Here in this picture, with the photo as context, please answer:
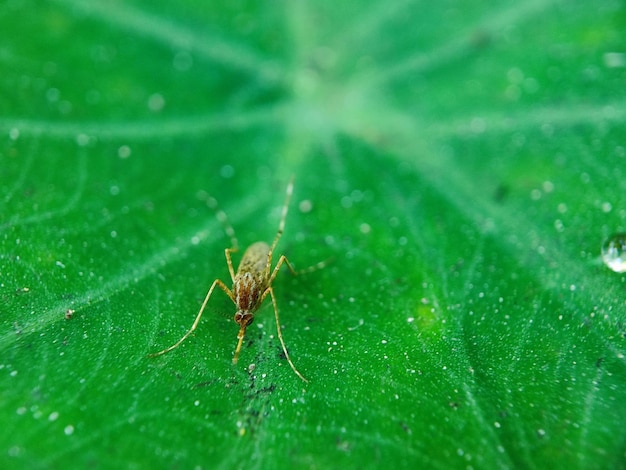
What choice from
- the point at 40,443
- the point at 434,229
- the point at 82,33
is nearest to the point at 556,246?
the point at 434,229

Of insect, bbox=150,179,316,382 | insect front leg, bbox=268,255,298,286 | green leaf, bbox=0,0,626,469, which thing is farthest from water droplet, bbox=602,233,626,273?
insect front leg, bbox=268,255,298,286

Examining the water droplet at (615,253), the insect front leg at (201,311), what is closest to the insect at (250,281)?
the insect front leg at (201,311)

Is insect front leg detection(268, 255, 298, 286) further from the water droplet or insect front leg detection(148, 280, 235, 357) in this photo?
the water droplet

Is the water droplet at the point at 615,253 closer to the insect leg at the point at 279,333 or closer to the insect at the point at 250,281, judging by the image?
the insect at the point at 250,281

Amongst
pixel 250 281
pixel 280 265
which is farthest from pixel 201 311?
pixel 280 265

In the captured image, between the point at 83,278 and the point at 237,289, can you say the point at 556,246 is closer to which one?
the point at 237,289

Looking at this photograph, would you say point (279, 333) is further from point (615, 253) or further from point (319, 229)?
point (615, 253)
